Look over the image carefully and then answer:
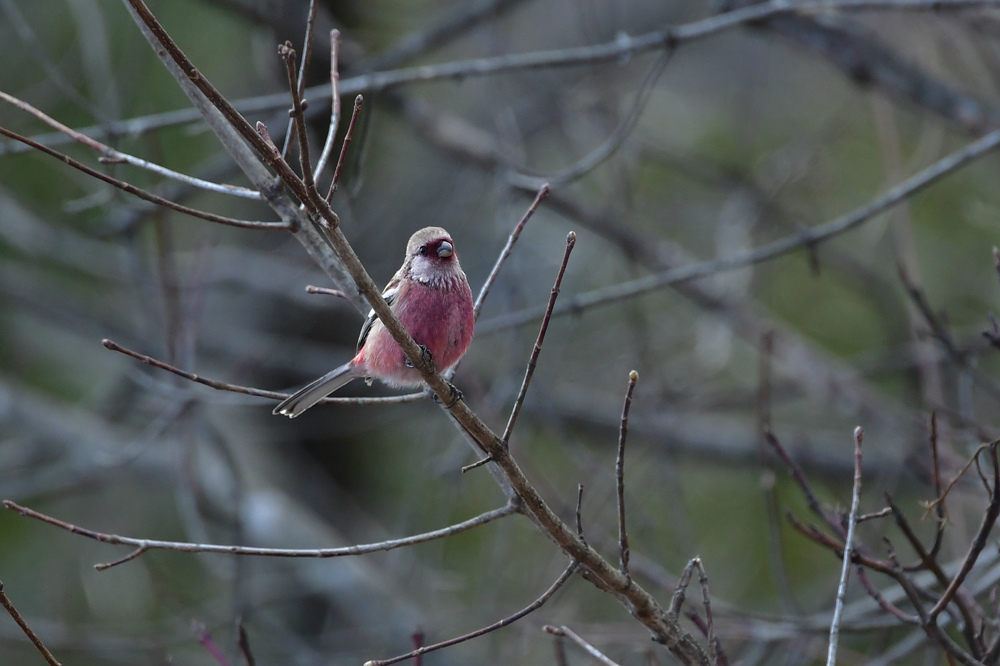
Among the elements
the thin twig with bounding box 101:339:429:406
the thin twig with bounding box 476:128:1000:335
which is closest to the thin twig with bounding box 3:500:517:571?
the thin twig with bounding box 101:339:429:406

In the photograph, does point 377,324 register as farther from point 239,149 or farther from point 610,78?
point 610,78

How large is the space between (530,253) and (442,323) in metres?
5.74

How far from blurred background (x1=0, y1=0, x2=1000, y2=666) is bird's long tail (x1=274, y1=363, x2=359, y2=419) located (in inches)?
43.6

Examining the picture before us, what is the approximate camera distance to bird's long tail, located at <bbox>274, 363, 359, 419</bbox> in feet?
13.5

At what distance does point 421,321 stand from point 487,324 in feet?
3.86

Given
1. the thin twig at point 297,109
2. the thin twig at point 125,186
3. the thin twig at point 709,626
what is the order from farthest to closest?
the thin twig at point 709,626, the thin twig at point 125,186, the thin twig at point 297,109

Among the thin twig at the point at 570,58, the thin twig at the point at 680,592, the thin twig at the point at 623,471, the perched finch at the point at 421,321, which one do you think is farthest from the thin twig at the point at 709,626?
the thin twig at the point at 570,58

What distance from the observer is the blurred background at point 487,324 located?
6531mm

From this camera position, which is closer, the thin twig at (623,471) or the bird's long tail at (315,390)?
the thin twig at (623,471)

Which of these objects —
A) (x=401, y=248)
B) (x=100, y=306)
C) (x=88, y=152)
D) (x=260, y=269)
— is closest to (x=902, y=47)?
(x=401, y=248)

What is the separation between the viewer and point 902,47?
28.1 feet

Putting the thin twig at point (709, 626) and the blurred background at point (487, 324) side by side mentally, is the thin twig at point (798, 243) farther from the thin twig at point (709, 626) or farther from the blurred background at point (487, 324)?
the thin twig at point (709, 626)

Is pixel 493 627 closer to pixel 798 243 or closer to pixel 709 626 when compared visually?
pixel 709 626

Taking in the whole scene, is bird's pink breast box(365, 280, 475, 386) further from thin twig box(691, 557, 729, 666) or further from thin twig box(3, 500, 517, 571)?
thin twig box(691, 557, 729, 666)
